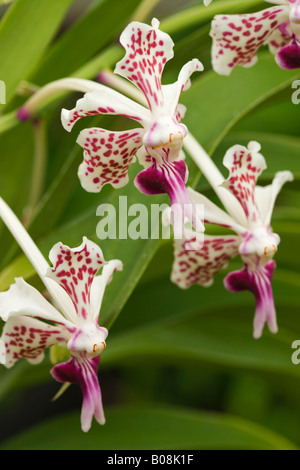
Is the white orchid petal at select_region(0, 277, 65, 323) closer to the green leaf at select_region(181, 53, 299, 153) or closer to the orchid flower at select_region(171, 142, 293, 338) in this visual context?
the orchid flower at select_region(171, 142, 293, 338)

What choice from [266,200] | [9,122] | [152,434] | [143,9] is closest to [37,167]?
[9,122]

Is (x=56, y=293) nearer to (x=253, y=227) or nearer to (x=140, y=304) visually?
(x=253, y=227)

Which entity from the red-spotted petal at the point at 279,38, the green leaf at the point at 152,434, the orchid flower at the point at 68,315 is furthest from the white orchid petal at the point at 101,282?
the green leaf at the point at 152,434

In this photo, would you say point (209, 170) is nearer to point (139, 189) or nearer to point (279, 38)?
point (139, 189)

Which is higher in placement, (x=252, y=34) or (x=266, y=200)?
(x=252, y=34)

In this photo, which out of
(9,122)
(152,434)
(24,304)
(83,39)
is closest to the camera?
(24,304)

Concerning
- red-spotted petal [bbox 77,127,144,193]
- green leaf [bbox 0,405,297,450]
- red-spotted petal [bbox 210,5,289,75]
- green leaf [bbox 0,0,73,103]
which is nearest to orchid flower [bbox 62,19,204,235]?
red-spotted petal [bbox 77,127,144,193]
